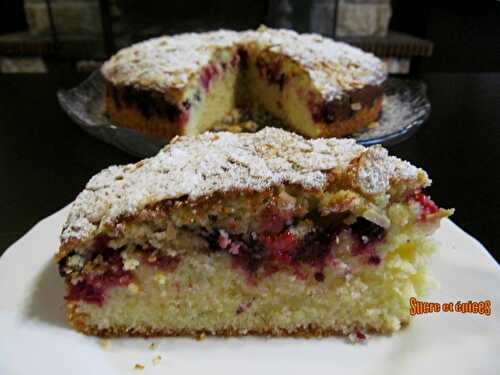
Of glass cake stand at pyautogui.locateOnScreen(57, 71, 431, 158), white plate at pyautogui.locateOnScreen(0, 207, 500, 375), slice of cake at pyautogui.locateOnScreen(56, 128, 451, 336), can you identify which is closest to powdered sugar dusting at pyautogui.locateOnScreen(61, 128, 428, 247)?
slice of cake at pyautogui.locateOnScreen(56, 128, 451, 336)

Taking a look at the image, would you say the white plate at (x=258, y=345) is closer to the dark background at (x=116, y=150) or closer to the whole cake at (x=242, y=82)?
the dark background at (x=116, y=150)

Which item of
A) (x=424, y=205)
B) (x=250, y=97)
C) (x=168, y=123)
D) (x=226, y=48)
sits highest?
(x=424, y=205)

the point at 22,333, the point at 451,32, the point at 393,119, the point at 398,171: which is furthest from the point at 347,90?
the point at 451,32

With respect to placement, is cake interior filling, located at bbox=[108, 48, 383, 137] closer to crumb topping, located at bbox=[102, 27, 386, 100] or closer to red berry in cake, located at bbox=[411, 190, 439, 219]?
crumb topping, located at bbox=[102, 27, 386, 100]

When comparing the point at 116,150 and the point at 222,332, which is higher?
the point at 222,332

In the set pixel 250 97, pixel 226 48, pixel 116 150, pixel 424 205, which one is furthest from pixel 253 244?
pixel 250 97

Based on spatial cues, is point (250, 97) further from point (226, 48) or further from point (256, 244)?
point (256, 244)

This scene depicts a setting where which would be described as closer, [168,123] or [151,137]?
[151,137]
